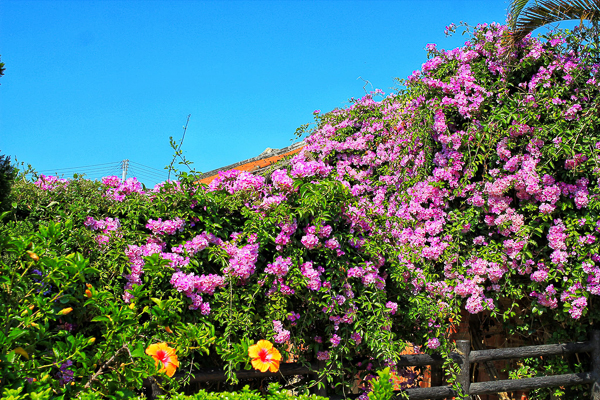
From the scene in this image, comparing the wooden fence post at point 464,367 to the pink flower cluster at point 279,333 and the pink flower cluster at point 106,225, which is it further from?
the pink flower cluster at point 106,225

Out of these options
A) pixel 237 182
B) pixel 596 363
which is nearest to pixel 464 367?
pixel 596 363

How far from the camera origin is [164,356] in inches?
118

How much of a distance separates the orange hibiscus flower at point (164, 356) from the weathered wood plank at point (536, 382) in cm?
306

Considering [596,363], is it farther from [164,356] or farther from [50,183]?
[50,183]

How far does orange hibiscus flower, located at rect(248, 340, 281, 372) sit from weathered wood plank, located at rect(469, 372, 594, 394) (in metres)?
2.37

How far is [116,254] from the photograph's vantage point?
3344mm

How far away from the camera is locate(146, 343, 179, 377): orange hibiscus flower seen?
9.71 ft

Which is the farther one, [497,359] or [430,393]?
[497,359]

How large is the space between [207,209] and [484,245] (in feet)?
9.26

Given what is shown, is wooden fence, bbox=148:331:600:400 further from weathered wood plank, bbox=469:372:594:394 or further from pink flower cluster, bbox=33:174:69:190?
pink flower cluster, bbox=33:174:69:190

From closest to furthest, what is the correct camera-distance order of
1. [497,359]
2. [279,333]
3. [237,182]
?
1. [279,333]
2. [237,182]
3. [497,359]

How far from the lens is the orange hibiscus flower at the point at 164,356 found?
117 inches

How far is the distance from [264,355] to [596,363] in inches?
143

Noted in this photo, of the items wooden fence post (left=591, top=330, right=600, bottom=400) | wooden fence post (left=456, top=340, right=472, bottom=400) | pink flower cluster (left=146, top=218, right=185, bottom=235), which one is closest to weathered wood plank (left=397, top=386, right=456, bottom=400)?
wooden fence post (left=456, top=340, right=472, bottom=400)
